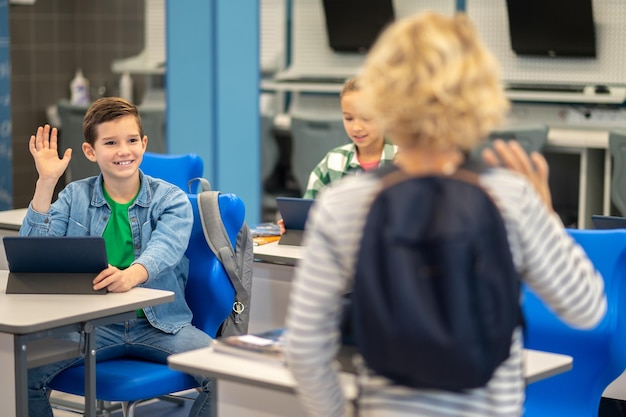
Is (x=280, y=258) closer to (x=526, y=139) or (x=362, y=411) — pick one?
(x=362, y=411)

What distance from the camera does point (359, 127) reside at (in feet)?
11.9

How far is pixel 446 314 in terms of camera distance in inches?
52.6

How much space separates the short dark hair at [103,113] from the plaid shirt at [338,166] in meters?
1.00

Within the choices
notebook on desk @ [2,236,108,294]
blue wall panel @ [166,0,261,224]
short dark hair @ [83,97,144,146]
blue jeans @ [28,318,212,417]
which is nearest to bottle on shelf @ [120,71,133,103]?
blue wall panel @ [166,0,261,224]

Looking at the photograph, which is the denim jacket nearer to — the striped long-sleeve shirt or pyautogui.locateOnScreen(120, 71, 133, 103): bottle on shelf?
the striped long-sleeve shirt

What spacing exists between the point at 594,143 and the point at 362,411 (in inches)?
186

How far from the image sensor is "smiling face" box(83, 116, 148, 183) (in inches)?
112

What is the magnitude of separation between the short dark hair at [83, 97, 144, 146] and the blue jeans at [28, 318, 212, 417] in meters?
0.54

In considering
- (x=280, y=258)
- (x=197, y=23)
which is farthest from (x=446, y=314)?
(x=197, y=23)

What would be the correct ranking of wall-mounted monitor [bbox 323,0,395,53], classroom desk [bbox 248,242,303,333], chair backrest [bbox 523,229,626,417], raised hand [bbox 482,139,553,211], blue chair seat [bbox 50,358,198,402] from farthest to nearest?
wall-mounted monitor [bbox 323,0,395,53] < classroom desk [bbox 248,242,303,333] < blue chair seat [bbox 50,358,198,402] < chair backrest [bbox 523,229,626,417] < raised hand [bbox 482,139,553,211]

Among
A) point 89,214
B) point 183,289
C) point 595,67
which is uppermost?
point 595,67

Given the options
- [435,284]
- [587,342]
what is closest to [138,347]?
[587,342]

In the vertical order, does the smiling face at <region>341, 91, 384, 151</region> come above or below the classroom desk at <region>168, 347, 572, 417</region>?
above

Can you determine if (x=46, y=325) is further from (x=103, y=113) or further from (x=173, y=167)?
(x=173, y=167)
